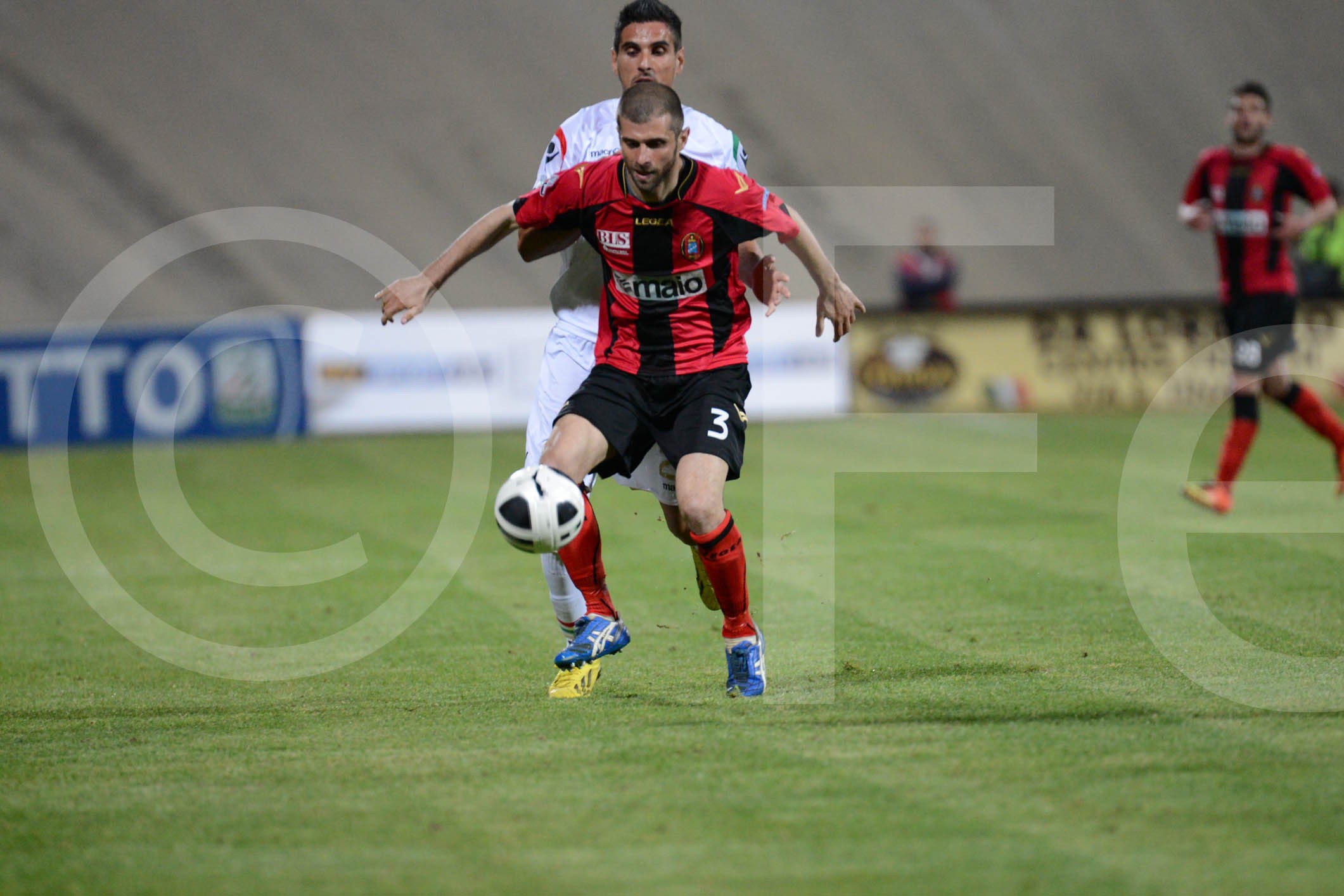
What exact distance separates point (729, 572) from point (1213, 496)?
17.4 ft

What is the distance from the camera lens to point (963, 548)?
8641mm

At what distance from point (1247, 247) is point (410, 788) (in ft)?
26.9

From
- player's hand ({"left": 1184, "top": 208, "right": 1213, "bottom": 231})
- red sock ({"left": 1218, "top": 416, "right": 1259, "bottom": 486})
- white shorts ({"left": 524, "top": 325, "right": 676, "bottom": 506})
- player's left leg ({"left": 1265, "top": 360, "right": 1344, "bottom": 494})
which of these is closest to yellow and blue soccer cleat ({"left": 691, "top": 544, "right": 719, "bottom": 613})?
white shorts ({"left": 524, "top": 325, "right": 676, "bottom": 506})

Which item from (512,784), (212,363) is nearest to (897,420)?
(212,363)

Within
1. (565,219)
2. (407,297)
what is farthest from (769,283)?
(407,297)

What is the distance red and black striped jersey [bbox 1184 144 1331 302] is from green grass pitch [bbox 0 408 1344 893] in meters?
2.47

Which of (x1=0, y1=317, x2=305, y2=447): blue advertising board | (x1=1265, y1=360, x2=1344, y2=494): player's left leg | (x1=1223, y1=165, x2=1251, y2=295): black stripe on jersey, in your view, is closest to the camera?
(x1=1265, y1=360, x2=1344, y2=494): player's left leg

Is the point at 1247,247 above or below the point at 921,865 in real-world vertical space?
above

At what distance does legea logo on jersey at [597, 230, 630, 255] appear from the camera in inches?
209

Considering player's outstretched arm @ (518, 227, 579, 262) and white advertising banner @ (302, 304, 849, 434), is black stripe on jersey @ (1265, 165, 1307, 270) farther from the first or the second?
white advertising banner @ (302, 304, 849, 434)

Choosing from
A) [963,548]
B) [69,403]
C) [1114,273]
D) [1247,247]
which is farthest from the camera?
[1114,273]

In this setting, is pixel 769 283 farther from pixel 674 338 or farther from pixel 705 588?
pixel 705 588

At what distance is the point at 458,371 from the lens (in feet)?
55.1

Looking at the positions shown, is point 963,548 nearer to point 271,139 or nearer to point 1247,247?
point 1247,247
